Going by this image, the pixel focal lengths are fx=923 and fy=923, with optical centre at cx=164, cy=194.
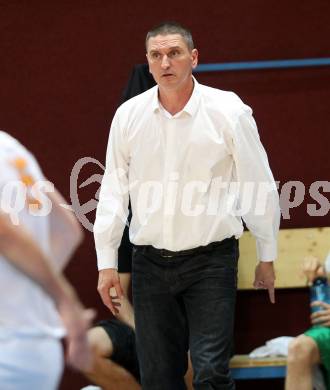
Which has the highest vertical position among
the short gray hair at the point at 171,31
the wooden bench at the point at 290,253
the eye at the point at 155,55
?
the short gray hair at the point at 171,31

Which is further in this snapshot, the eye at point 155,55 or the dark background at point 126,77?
the dark background at point 126,77

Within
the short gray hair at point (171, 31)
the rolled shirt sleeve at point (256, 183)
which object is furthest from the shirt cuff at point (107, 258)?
the short gray hair at point (171, 31)

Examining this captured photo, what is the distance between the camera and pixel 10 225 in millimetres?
1909

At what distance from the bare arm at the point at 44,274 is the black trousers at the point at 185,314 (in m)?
2.09

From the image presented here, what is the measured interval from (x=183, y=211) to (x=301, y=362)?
3.88 feet

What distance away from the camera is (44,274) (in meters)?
1.92

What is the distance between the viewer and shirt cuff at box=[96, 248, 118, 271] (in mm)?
4375

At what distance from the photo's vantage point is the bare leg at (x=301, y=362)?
4777 mm

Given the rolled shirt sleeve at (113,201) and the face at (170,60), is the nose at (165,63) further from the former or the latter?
the rolled shirt sleeve at (113,201)

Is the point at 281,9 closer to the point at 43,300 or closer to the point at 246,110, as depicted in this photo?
the point at 246,110

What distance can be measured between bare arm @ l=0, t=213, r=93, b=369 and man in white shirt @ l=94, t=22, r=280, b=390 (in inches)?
83.4

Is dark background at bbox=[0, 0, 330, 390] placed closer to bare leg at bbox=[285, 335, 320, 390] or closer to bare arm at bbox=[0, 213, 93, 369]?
bare leg at bbox=[285, 335, 320, 390]

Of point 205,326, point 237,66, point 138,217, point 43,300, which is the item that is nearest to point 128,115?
point 138,217

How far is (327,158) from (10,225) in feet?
13.3
